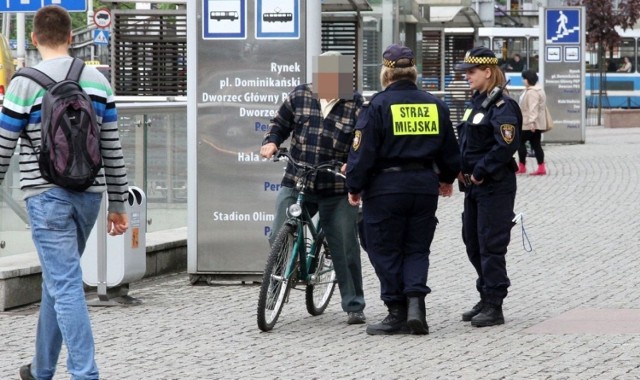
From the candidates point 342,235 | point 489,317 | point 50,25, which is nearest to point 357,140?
point 342,235

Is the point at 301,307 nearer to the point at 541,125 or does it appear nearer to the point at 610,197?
the point at 610,197

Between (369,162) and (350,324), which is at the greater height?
(369,162)

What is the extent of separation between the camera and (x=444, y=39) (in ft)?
96.0

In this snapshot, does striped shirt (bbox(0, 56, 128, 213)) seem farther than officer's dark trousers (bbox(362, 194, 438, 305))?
No

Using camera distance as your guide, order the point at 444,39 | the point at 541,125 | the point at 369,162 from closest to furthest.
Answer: the point at 369,162, the point at 541,125, the point at 444,39

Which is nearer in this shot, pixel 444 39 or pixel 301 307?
pixel 301 307

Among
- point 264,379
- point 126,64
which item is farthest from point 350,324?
point 126,64

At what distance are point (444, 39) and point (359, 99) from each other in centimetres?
1999

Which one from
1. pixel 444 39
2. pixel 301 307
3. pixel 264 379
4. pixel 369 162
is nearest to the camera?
pixel 264 379

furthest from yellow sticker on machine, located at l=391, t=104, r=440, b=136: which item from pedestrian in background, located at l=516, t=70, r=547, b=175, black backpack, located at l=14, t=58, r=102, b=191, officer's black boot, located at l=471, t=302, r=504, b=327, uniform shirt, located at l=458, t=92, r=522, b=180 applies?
pedestrian in background, located at l=516, t=70, r=547, b=175

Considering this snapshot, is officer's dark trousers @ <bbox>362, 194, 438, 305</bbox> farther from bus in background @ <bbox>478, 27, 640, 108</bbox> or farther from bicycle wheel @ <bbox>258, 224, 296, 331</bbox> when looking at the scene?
bus in background @ <bbox>478, 27, 640, 108</bbox>

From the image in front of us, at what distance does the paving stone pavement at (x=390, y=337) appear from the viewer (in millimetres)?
7789

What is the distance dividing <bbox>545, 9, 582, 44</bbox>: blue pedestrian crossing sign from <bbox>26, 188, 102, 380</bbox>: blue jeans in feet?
79.7

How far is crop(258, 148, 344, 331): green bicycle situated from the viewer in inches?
359
